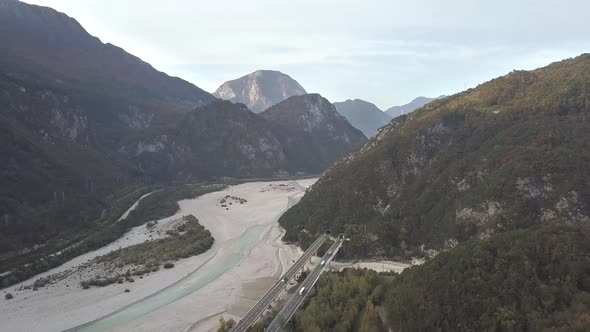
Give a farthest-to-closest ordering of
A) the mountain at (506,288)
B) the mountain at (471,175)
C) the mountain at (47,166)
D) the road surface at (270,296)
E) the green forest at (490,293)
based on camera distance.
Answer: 1. the mountain at (47,166)
2. the mountain at (471,175)
3. the road surface at (270,296)
4. the green forest at (490,293)
5. the mountain at (506,288)

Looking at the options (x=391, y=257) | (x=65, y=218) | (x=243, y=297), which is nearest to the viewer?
(x=243, y=297)

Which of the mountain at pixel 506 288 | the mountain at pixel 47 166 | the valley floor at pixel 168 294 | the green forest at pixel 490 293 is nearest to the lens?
the mountain at pixel 506 288

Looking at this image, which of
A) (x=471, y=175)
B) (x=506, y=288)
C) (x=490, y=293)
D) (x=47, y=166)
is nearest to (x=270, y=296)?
(x=490, y=293)

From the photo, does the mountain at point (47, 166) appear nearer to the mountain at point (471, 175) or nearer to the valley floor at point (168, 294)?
the valley floor at point (168, 294)

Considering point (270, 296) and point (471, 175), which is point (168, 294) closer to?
point (270, 296)

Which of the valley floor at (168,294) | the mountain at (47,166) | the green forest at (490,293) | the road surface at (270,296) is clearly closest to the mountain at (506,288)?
the green forest at (490,293)

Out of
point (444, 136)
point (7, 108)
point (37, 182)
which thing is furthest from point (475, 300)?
point (7, 108)

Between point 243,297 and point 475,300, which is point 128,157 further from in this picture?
point 475,300
